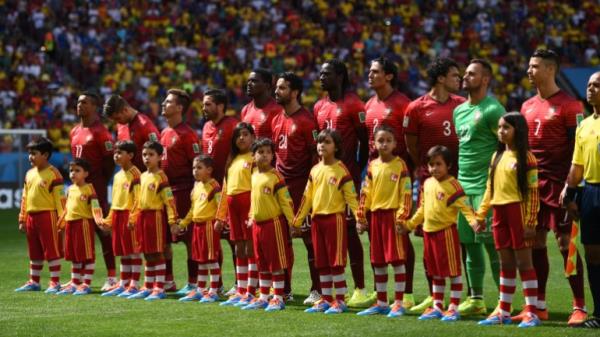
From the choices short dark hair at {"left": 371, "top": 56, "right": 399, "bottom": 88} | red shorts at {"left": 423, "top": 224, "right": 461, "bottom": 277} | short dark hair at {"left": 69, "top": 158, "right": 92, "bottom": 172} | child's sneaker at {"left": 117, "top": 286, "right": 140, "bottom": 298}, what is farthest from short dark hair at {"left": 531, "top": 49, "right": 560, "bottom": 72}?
short dark hair at {"left": 69, "top": 158, "right": 92, "bottom": 172}

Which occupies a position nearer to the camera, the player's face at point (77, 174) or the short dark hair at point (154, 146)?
the short dark hair at point (154, 146)

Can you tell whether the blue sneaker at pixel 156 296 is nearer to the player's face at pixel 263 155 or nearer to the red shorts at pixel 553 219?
the player's face at pixel 263 155

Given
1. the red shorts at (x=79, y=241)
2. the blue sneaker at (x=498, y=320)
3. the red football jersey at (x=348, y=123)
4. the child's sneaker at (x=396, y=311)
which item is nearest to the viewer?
the blue sneaker at (x=498, y=320)

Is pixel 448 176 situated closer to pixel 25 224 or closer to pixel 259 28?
pixel 25 224

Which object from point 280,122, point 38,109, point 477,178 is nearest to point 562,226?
point 477,178

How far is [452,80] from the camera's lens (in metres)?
11.0

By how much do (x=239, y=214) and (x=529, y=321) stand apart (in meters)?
3.49

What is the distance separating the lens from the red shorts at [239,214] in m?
11.8

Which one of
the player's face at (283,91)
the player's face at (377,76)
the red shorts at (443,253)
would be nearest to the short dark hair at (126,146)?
the player's face at (283,91)

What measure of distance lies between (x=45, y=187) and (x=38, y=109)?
16.5 m

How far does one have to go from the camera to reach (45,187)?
13.6m

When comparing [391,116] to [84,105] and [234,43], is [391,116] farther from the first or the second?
[234,43]

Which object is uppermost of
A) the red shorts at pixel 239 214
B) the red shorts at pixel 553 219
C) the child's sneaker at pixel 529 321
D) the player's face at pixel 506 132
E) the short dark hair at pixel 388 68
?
the short dark hair at pixel 388 68

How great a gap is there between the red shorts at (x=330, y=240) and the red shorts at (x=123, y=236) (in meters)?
2.70
